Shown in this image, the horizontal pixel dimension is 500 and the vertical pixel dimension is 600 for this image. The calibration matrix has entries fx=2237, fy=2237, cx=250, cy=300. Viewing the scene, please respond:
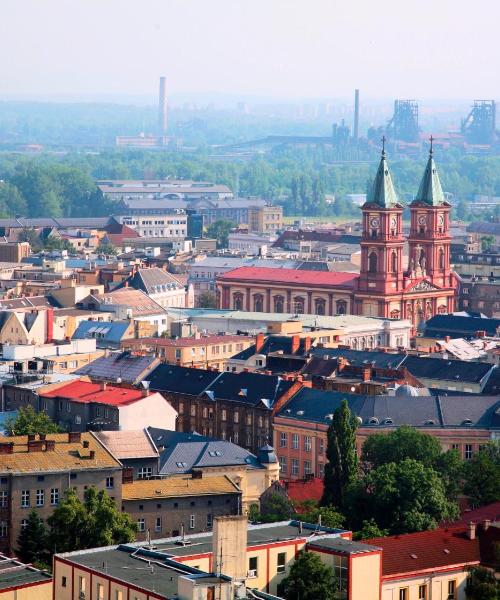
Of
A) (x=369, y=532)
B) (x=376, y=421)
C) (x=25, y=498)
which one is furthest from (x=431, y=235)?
(x=369, y=532)

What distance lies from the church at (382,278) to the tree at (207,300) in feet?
6.80

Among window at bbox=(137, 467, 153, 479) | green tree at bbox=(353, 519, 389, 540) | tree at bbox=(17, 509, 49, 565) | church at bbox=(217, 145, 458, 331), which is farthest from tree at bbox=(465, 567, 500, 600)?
church at bbox=(217, 145, 458, 331)

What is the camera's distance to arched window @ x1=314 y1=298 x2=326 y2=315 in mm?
123625

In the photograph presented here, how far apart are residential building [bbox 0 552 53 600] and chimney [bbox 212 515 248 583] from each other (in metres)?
4.93

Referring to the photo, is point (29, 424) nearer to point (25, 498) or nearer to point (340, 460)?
point (340, 460)

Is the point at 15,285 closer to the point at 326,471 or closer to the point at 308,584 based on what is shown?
the point at 326,471

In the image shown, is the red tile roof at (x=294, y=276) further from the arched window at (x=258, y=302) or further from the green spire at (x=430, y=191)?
the green spire at (x=430, y=191)

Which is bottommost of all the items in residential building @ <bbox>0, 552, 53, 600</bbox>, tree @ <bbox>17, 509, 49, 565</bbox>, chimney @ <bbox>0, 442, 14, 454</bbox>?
tree @ <bbox>17, 509, 49, 565</bbox>

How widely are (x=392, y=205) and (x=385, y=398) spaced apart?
47.8 metres

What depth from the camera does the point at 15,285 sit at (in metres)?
124

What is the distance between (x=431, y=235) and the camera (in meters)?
126

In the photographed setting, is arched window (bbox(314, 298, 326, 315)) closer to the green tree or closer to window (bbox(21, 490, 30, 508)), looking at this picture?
the green tree

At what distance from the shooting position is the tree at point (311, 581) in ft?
157

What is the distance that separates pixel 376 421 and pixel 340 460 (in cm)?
824
